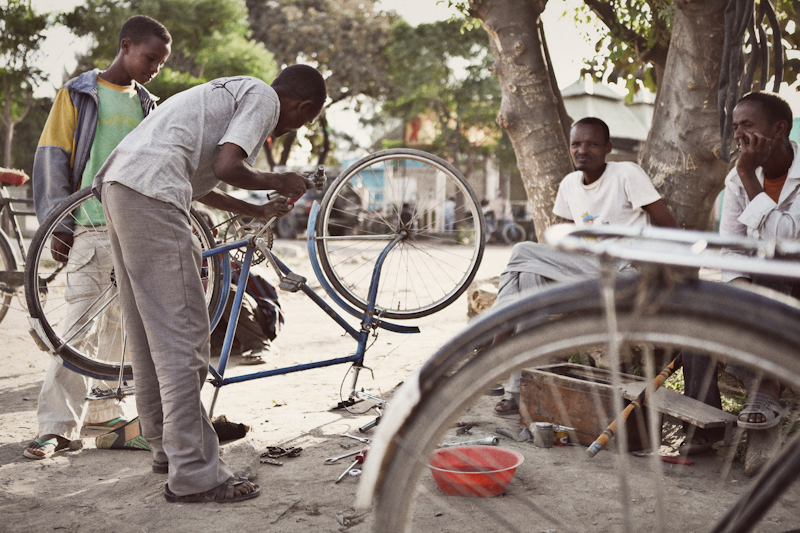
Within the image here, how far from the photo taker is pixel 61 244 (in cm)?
321

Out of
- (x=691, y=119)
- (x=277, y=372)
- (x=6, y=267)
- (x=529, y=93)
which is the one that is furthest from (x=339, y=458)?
(x=6, y=267)

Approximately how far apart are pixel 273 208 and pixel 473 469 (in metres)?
1.49

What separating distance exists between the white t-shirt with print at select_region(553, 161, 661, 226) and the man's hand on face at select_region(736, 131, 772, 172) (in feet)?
1.99

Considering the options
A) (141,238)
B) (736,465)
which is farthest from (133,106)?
(736,465)

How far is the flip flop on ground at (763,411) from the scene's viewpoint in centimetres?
271

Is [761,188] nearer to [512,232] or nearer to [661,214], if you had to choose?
[661,214]

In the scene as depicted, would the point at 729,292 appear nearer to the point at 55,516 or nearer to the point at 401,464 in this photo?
the point at 401,464

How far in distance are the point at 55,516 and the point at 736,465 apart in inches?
113

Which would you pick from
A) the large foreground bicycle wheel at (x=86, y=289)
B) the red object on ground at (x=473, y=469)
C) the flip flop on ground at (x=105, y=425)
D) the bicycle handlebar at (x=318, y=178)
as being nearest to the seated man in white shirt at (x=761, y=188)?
the red object on ground at (x=473, y=469)

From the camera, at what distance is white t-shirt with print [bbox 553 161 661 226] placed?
147 inches

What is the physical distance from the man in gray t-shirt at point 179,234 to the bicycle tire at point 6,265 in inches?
115

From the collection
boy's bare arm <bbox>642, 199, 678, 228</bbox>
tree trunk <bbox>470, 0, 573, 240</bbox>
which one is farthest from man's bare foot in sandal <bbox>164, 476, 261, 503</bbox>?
tree trunk <bbox>470, 0, 573, 240</bbox>

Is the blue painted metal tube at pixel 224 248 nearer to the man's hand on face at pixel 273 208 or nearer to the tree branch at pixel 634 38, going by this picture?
the man's hand on face at pixel 273 208

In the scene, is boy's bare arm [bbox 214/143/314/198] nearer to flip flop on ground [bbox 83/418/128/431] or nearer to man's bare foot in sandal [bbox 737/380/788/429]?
flip flop on ground [bbox 83/418/128/431]
